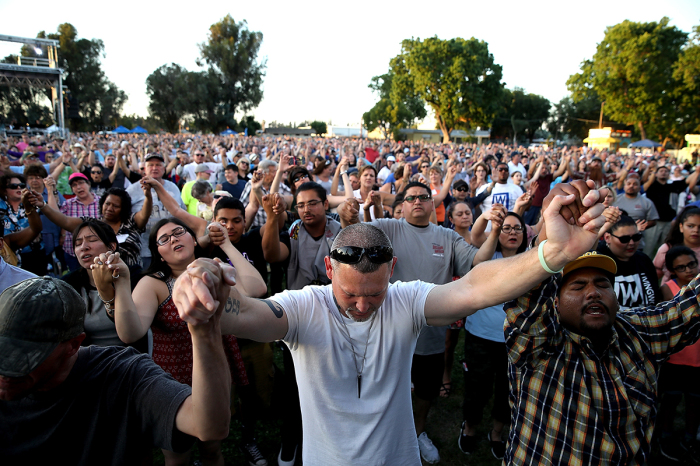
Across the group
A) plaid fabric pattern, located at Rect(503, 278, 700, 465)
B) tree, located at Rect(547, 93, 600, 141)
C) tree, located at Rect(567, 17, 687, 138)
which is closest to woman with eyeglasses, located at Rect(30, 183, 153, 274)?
plaid fabric pattern, located at Rect(503, 278, 700, 465)

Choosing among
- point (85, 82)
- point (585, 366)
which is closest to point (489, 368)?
point (585, 366)

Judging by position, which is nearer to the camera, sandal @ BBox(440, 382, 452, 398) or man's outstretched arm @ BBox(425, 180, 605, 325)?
man's outstretched arm @ BBox(425, 180, 605, 325)

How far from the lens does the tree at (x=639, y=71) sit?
4328cm

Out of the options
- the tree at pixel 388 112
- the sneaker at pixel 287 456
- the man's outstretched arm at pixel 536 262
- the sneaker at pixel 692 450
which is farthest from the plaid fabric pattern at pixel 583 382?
the tree at pixel 388 112

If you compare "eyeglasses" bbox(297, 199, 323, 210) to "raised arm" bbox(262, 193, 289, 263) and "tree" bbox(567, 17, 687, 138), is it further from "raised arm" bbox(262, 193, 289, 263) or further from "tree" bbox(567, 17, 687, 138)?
"tree" bbox(567, 17, 687, 138)

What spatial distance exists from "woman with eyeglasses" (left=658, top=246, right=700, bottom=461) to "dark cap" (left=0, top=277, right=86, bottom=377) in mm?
4183

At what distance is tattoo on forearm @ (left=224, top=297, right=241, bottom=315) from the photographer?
151 cm

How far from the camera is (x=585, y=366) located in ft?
6.80

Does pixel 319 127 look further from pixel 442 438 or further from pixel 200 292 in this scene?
pixel 200 292

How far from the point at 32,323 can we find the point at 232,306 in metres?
0.64

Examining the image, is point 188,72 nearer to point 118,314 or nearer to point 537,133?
point 118,314

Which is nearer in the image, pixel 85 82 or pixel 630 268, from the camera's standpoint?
pixel 630 268

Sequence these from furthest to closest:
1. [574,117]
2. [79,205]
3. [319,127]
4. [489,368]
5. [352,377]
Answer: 1. [319,127]
2. [574,117]
3. [79,205]
4. [489,368]
5. [352,377]

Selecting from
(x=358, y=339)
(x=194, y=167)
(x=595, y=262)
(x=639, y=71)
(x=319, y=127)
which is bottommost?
(x=358, y=339)
